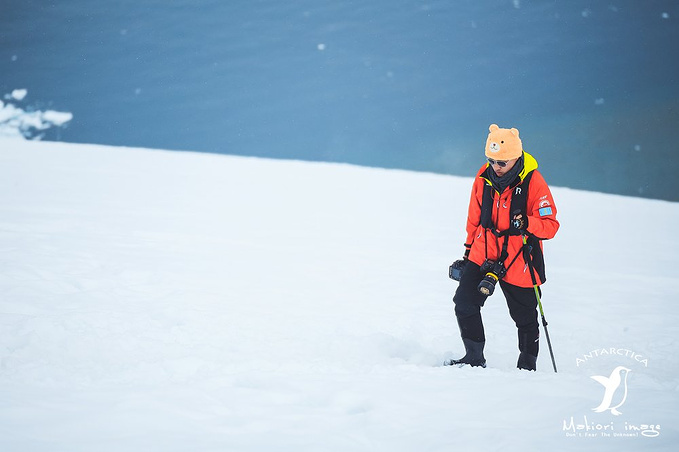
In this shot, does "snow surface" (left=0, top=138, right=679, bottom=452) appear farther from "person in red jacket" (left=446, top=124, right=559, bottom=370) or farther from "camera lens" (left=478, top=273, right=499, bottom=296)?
"camera lens" (left=478, top=273, right=499, bottom=296)

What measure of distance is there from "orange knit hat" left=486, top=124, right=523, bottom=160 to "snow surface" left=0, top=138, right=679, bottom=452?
1.04 metres

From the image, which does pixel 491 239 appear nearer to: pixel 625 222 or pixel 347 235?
pixel 347 235

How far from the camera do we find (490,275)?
2955mm

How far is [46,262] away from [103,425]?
3.08m

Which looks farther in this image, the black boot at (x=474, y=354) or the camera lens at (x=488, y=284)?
the black boot at (x=474, y=354)

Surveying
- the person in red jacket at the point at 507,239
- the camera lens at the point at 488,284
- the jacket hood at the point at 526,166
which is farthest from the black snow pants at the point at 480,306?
the jacket hood at the point at 526,166

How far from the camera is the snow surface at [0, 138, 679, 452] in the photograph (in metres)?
2.08

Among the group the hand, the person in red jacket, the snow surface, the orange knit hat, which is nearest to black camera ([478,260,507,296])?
the person in red jacket

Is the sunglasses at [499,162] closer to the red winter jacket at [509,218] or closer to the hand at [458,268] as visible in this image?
the red winter jacket at [509,218]

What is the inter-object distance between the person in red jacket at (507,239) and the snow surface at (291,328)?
271mm

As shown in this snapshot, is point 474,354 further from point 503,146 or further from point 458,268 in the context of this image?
A: point 503,146

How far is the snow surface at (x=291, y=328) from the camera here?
208 cm

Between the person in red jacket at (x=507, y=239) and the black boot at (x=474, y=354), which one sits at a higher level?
the person in red jacket at (x=507, y=239)

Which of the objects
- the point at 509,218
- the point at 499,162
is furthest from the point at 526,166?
the point at 509,218
